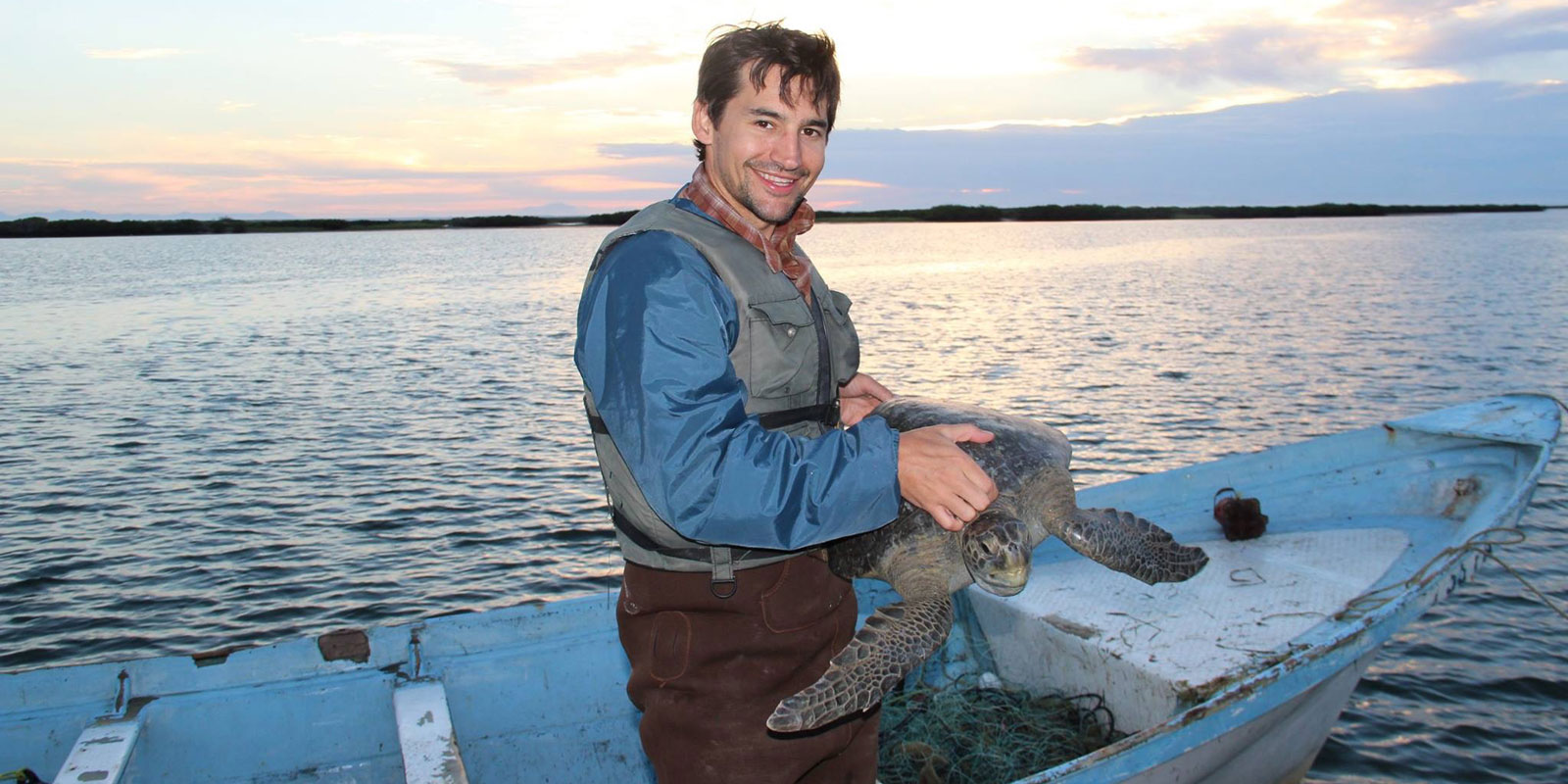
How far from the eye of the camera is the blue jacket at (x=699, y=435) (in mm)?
2182

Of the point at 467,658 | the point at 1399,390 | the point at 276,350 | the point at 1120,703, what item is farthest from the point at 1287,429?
the point at 276,350

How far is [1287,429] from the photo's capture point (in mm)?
14750

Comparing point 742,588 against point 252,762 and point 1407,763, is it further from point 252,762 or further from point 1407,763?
point 1407,763

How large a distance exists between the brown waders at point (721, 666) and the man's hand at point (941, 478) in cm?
53

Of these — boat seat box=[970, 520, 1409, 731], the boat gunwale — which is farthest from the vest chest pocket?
boat seat box=[970, 520, 1409, 731]

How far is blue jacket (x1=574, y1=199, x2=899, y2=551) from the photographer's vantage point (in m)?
2.18

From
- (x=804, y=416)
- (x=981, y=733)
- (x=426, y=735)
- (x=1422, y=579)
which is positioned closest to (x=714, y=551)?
(x=804, y=416)

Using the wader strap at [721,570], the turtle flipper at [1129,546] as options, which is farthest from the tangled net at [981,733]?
the wader strap at [721,570]

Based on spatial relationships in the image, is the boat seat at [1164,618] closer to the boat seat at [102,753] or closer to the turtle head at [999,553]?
the turtle head at [999,553]

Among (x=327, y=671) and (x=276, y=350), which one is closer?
(x=327, y=671)

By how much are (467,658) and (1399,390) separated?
17.3m

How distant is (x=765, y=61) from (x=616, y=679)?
3.48 m

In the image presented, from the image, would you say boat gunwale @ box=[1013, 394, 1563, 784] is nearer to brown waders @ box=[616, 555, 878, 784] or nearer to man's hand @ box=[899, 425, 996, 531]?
brown waders @ box=[616, 555, 878, 784]

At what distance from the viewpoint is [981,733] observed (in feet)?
16.1
